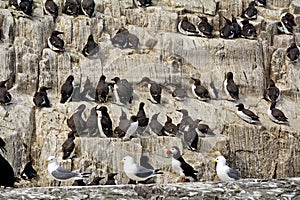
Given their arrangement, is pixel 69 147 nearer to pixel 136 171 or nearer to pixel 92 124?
pixel 92 124

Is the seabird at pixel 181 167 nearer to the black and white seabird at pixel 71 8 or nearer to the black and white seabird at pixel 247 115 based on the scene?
the black and white seabird at pixel 247 115

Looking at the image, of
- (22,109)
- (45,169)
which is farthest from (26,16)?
(45,169)

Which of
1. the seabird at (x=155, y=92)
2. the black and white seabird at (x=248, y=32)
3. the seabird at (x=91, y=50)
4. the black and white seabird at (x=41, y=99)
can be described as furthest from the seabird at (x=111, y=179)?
the black and white seabird at (x=248, y=32)

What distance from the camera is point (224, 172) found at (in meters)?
15.7

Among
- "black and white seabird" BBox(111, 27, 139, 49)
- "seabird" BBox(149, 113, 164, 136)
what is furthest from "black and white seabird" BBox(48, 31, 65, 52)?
"seabird" BBox(149, 113, 164, 136)

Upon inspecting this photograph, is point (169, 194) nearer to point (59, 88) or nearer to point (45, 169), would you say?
point (45, 169)

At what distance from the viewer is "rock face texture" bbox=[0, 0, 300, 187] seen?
16516mm

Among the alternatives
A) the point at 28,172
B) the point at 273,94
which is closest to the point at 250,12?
the point at 273,94

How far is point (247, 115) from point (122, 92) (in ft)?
8.51

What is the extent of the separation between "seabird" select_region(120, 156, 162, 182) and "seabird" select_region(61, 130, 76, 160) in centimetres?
106

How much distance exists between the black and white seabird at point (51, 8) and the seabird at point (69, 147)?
13.4 ft

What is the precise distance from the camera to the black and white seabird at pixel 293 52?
63.9 feet

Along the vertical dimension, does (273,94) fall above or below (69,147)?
above

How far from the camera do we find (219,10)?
2062cm
